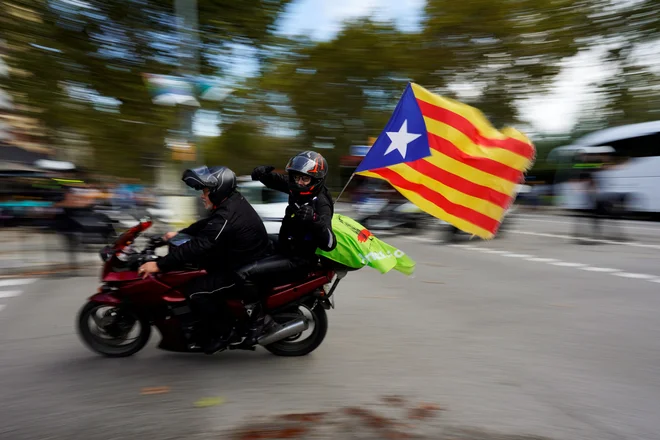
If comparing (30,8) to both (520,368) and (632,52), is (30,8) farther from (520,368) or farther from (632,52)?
(632,52)

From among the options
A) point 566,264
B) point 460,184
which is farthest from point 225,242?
point 566,264

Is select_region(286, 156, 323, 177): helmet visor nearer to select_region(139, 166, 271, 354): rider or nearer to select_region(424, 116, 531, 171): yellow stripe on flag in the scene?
select_region(139, 166, 271, 354): rider

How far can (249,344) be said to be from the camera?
4848 millimetres

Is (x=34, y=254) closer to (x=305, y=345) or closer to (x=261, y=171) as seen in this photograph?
(x=261, y=171)

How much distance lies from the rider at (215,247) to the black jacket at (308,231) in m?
0.22

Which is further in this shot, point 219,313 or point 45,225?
point 45,225

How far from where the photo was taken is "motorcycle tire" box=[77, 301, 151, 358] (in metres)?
4.91

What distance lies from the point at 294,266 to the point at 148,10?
27.8 feet

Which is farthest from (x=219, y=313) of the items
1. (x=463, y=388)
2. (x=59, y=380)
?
(x=463, y=388)

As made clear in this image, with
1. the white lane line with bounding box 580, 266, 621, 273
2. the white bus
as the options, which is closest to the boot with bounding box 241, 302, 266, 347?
the white lane line with bounding box 580, 266, 621, 273

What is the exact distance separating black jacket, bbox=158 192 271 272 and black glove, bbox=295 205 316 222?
545 mm

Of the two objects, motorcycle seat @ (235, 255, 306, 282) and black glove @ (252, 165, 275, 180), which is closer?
motorcycle seat @ (235, 255, 306, 282)

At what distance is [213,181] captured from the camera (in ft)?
15.5

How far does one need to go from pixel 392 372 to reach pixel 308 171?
166 cm
